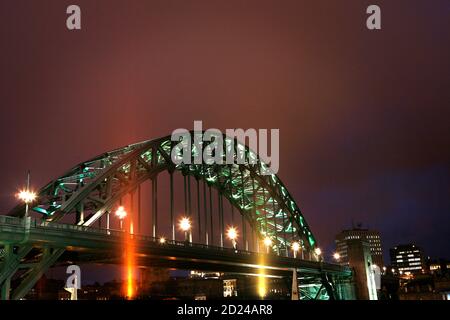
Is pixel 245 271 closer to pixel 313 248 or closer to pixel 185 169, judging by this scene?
pixel 185 169

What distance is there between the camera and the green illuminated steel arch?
1690 inches

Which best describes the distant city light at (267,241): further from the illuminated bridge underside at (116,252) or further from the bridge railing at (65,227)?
the bridge railing at (65,227)

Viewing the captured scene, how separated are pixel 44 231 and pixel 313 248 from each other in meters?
64.9

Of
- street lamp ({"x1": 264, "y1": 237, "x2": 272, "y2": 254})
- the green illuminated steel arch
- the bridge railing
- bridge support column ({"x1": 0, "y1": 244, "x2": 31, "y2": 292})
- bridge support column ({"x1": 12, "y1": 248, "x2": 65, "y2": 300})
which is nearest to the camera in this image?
bridge support column ({"x1": 0, "y1": 244, "x2": 31, "y2": 292})

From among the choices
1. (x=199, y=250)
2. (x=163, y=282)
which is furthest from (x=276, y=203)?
(x=163, y=282)

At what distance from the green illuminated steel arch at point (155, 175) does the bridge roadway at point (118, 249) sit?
334 centimetres

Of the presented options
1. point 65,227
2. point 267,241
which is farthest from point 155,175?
point 267,241

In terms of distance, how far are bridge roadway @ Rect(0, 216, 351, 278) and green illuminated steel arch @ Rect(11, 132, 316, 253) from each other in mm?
3339

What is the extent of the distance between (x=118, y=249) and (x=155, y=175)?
15.1 m

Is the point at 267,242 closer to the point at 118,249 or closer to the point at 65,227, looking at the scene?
the point at 118,249

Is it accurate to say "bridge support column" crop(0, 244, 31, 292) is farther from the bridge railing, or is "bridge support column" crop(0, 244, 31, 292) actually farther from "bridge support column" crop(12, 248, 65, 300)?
the bridge railing

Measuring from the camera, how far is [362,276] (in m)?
83.9

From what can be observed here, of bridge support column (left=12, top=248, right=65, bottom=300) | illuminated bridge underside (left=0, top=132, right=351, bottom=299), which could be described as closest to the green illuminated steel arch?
illuminated bridge underside (left=0, top=132, right=351, bottom=299)

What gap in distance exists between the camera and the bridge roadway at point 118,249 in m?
31.3
